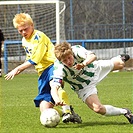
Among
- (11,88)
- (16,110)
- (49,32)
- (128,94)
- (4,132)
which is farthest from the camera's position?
(49,32)

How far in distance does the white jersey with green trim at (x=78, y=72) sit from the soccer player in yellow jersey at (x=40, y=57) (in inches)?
13.6

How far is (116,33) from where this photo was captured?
71.0ft

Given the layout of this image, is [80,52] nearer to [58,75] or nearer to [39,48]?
[58,75]

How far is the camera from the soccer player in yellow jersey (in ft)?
24.6

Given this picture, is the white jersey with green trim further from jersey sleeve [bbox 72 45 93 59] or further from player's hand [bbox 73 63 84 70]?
player's hand [bbox 73 63 84 70]

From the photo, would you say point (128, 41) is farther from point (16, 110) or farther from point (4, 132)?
point (4, 132)

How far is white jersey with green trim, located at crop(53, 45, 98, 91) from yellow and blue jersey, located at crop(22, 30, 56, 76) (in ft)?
1.60

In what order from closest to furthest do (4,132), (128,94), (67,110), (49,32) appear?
(4,132)
(67,110)
(128,94)
(49,32)

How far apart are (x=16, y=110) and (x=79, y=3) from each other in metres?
14.2

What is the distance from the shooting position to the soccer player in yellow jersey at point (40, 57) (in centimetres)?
748

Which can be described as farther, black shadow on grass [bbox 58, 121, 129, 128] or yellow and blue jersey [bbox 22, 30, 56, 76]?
yellow and blue jersey [bbox 22, 30, 56, 76]

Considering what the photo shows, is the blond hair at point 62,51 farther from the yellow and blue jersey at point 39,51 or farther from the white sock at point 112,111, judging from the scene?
the white sock at point 112,111

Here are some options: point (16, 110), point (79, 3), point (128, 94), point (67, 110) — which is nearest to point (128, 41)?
point (79, 3)

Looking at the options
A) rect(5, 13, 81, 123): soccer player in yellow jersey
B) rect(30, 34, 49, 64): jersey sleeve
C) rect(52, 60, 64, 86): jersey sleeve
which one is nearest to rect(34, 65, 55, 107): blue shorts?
rect(5, 13, 81, 123): soccer player in yellow jersey
